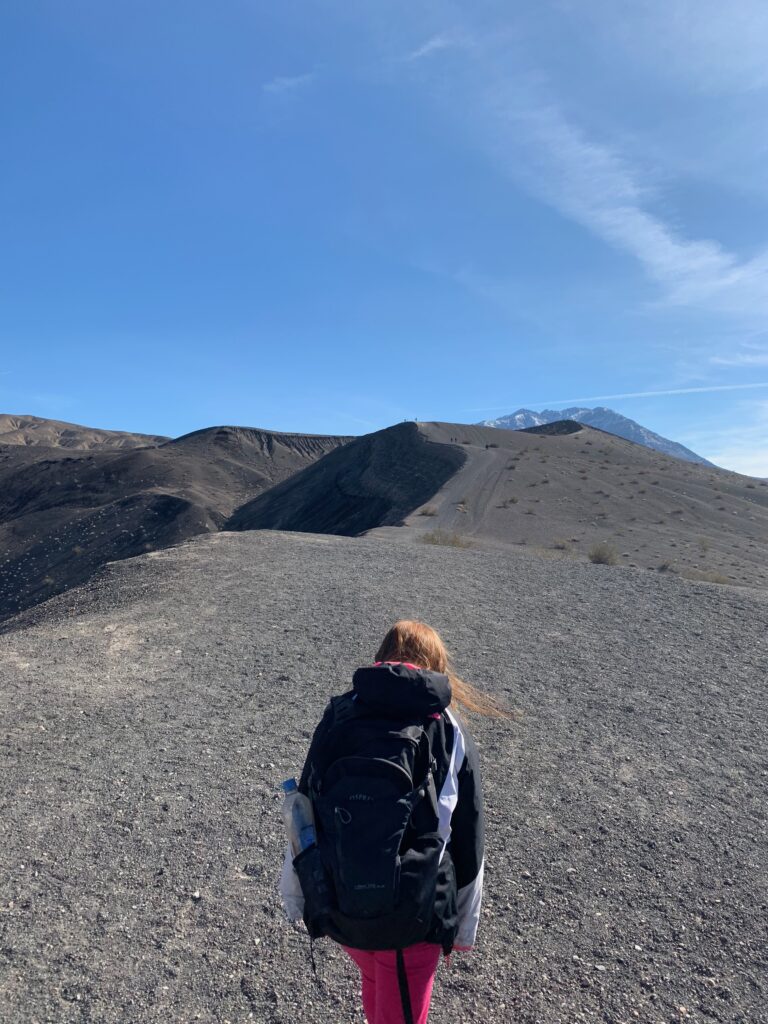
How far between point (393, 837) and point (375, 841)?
5 cm

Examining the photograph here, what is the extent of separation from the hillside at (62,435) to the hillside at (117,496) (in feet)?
113

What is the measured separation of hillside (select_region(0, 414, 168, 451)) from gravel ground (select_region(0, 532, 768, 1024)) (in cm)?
11403

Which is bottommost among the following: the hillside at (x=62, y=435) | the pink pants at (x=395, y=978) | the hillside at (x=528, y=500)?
the pink pants at (x=395, y=978)

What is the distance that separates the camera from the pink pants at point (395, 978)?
2.37 meters

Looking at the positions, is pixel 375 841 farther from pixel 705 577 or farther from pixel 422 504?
pixel 422 504

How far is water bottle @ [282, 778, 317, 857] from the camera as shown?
94.8 inches

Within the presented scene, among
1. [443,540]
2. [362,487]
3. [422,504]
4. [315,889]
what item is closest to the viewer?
[315,889]

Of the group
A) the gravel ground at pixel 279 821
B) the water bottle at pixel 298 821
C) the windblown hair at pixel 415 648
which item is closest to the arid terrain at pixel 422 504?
the gravel ground at pixel 279 821

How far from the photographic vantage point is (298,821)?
2.45 m

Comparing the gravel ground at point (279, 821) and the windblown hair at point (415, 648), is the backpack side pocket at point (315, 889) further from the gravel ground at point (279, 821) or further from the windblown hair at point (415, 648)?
the gravel ground at point (279, 821)

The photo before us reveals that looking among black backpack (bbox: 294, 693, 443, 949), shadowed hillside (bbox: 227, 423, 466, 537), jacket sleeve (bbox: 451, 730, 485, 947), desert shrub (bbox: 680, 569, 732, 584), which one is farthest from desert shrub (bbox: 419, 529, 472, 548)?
black backpack (bbox: 294, 693, 443, 949)

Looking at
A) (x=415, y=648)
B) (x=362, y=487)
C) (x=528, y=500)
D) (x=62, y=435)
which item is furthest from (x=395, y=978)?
(x=62, y=435)

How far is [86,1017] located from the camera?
328 centimetres

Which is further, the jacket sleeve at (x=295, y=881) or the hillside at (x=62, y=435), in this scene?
the hillside at (x=62, y=435)
